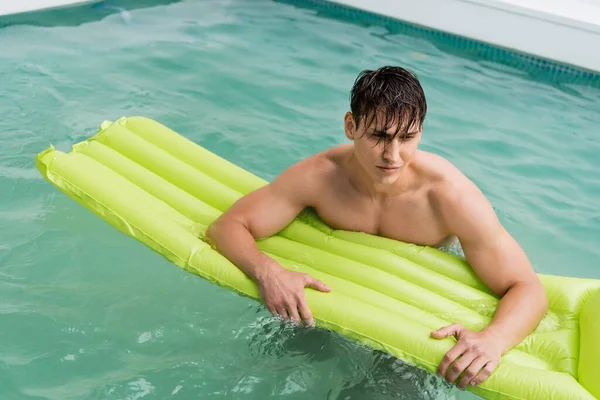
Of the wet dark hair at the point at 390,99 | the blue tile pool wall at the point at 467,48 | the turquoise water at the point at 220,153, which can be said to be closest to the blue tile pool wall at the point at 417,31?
the blue tile pool wall at the point at 467,48

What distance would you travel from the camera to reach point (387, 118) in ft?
7.09

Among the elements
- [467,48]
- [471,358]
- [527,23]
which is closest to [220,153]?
[471,358]

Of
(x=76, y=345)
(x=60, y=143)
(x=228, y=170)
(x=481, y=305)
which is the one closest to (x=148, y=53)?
(x=60, y=143)

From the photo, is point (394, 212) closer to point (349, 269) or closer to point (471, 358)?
point (349, 269)

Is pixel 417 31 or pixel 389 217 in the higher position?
pixel 417 31

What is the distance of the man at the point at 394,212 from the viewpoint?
85.2 inches

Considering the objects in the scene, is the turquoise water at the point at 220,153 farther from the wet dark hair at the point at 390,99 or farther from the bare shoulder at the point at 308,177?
the wet dark hair at the point at 390,99

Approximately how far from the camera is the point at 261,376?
8.35ft

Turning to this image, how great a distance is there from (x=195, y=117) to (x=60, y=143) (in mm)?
883

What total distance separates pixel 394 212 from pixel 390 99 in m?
0.50

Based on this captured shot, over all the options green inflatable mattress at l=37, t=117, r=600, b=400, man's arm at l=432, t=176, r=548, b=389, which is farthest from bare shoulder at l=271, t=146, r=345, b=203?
man's arm at l=432, t=176, r=548, b=389

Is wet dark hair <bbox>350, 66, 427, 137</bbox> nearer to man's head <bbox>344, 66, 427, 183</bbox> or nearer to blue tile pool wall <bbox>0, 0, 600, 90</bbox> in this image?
man's head <bbox>344, 66, 427, 183</bbox>

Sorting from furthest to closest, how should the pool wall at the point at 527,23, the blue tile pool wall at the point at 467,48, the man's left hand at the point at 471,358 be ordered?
the blue tile pool wall at the point at 467,48
the pool wall at the point at 527,23
the man's left hand at the point at 471,358

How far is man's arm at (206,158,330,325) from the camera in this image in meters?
2.36
